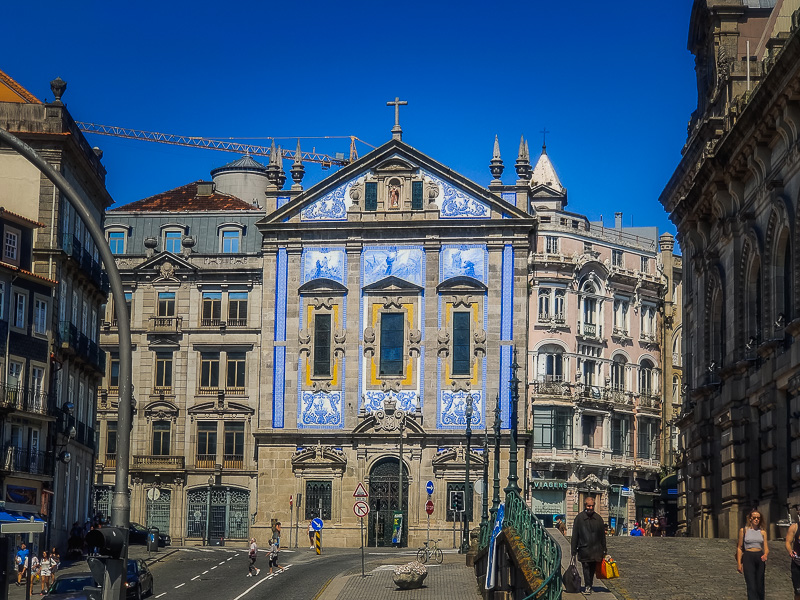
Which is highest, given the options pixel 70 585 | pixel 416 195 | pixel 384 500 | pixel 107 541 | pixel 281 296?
pixel 416 195

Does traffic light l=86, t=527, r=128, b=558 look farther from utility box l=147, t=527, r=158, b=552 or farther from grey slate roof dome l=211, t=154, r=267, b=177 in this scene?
grey slate roof dome l=211, t=154, r=267, b=177

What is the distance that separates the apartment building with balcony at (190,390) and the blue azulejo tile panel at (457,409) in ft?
37.8

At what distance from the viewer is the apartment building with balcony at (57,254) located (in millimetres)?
57281

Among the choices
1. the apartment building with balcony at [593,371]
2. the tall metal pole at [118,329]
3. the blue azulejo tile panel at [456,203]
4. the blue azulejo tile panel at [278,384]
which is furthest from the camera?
the apartment building with balcony at [593,371]

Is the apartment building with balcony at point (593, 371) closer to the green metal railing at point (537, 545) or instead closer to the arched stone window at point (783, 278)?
the arched stone window at point (783, 278)

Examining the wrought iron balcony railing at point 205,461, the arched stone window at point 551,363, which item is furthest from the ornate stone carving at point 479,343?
the wrought iron balcony railing at point 205,461

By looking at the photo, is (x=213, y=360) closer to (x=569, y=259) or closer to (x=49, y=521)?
(x=569, y=259)

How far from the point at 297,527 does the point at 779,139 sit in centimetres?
4342

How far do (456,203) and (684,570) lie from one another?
51208mm

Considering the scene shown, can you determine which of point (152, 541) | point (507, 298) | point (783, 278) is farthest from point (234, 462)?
point (783, 278)

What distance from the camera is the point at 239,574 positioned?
2117 inches

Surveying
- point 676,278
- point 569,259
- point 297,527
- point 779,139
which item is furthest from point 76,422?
point 676,278

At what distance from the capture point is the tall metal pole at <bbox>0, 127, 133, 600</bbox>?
18.8 m

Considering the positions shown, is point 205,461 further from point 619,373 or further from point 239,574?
point 239,574
